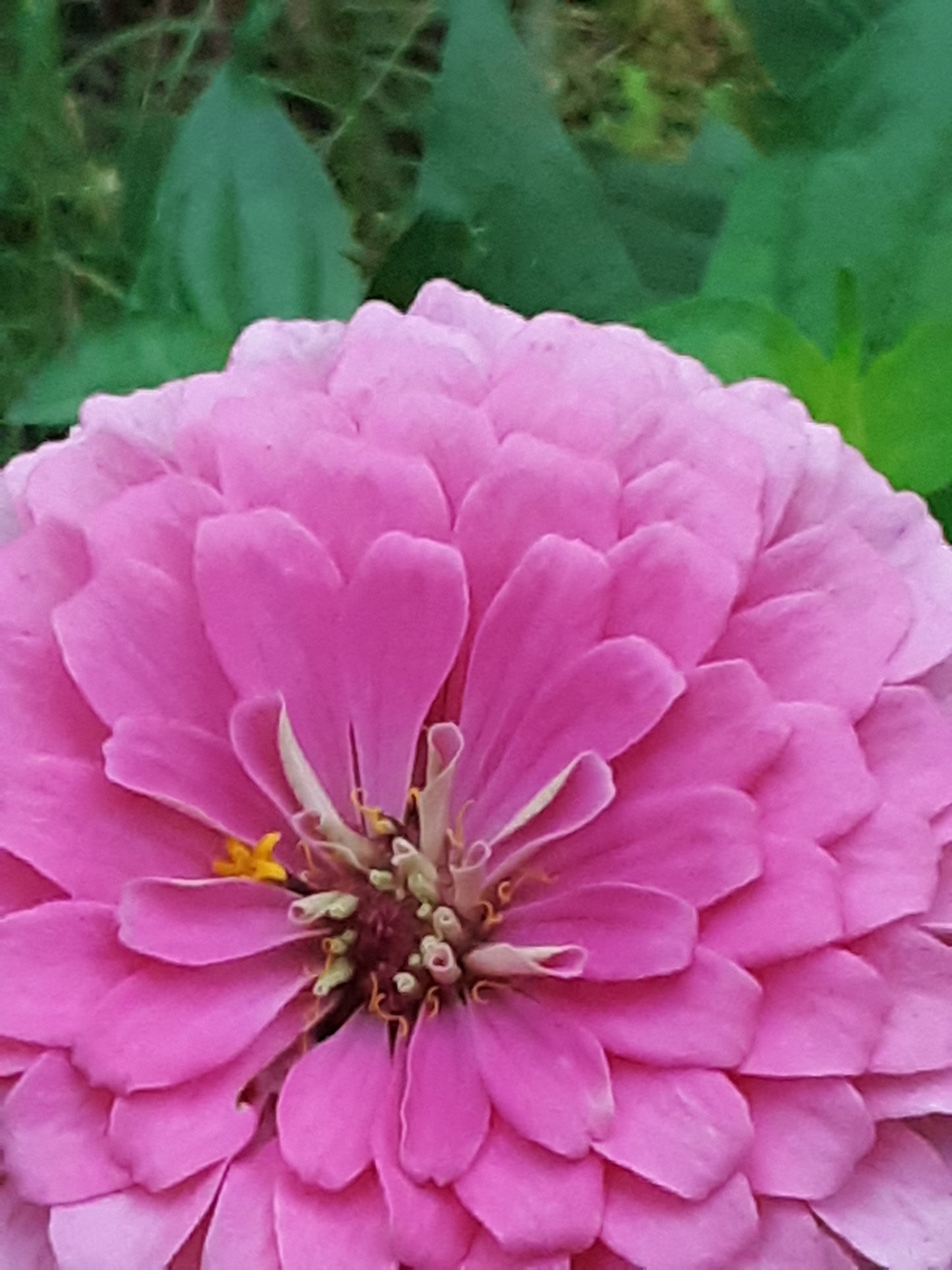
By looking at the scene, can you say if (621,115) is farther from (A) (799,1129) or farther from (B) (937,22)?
(A) (799,1129)

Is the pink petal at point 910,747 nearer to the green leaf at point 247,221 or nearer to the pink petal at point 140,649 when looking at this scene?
the pink petal at point 140,649

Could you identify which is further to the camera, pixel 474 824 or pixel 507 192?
pixel 507 192

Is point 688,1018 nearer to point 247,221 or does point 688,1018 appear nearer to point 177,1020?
point 177,1020

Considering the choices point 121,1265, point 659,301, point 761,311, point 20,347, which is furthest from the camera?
point 20,347

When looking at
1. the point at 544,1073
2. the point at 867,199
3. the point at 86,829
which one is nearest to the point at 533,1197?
the point at 544,1073

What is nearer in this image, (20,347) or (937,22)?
(937,22)

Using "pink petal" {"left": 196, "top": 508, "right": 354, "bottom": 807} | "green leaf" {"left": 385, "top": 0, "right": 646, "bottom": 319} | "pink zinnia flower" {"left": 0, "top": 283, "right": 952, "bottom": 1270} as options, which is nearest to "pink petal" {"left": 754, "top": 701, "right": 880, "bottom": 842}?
"pink zinnia flower" {"left": 0, "top": 283, "right": 952, "bottom": 1270}

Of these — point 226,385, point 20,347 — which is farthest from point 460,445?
point 20,347
